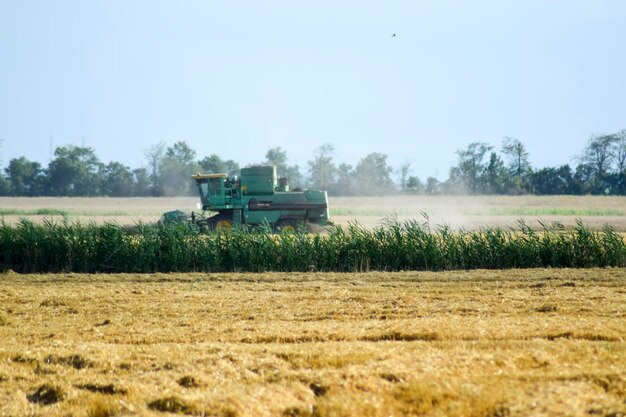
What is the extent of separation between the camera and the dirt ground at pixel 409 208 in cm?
5089

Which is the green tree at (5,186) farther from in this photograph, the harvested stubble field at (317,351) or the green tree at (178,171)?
the harvested stubble field at (317,351)

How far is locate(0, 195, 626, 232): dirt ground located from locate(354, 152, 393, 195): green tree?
4894 mm

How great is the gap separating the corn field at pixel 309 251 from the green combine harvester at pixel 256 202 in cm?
1005

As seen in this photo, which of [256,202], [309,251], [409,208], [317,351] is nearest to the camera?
[317,351]

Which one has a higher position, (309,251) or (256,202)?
(256,202)

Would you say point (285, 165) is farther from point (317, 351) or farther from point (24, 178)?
point (317, 351)

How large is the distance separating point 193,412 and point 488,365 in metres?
3.39

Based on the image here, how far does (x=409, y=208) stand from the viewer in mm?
59312

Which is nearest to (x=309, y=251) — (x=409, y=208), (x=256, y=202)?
(x=256, y=202)

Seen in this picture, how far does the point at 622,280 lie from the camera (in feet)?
60.0

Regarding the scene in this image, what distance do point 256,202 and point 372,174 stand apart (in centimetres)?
4358

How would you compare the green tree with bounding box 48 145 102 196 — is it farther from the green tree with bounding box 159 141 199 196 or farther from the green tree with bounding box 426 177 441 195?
the green tree with bounding box 426 177 441 195

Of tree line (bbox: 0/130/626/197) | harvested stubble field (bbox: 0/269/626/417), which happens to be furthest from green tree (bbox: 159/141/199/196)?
harvested stubble field (bbox: 0/269/626/417)

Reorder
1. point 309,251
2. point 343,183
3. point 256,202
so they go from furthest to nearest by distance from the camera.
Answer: point 343,183 → point 256,202 → point 309,251
